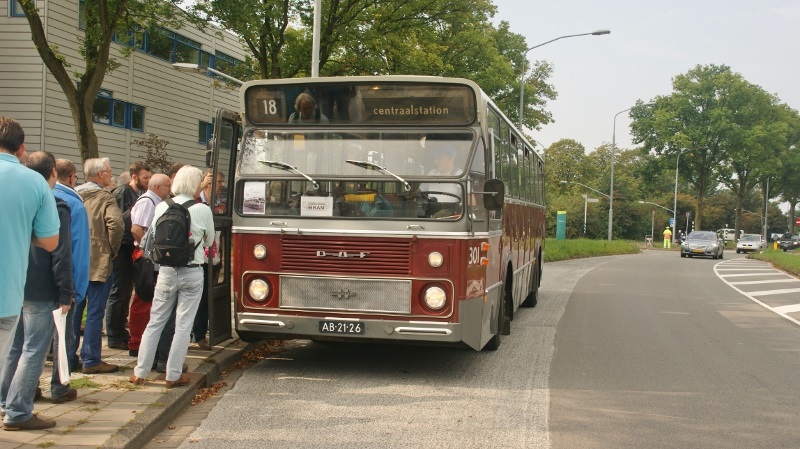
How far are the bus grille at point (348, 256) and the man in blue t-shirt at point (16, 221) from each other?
3.25 meters

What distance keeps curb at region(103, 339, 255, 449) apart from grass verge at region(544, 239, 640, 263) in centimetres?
2496

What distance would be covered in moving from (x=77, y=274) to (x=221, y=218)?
2.38m

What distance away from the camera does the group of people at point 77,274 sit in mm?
4891

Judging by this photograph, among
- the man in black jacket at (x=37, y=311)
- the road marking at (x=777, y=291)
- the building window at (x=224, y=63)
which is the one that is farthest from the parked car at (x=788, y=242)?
the man in black jacket at (x=37, y=311)

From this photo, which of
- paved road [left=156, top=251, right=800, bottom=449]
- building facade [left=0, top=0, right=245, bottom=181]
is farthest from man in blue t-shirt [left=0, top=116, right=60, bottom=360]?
building facade [left=0, top=0, right=245, bottom=181]

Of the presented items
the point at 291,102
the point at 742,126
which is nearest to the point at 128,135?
the point at 291,102

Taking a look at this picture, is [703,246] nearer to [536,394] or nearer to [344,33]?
[344,33]

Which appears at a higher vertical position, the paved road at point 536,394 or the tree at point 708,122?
the tree at point 708,122

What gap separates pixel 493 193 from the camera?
802cm

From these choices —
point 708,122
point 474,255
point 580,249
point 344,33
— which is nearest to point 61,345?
point 474,255

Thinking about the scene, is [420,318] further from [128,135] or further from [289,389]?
[128,135]

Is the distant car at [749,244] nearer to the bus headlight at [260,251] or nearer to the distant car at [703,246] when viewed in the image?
the distant car at [703,246]

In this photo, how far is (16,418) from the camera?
5.41 m

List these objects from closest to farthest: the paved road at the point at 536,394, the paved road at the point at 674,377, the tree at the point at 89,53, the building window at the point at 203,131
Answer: the paved road at the point at 536,394, the paved road at the point at 674,377, the tree at the point at 89,53, the building window at the point at 203,131
